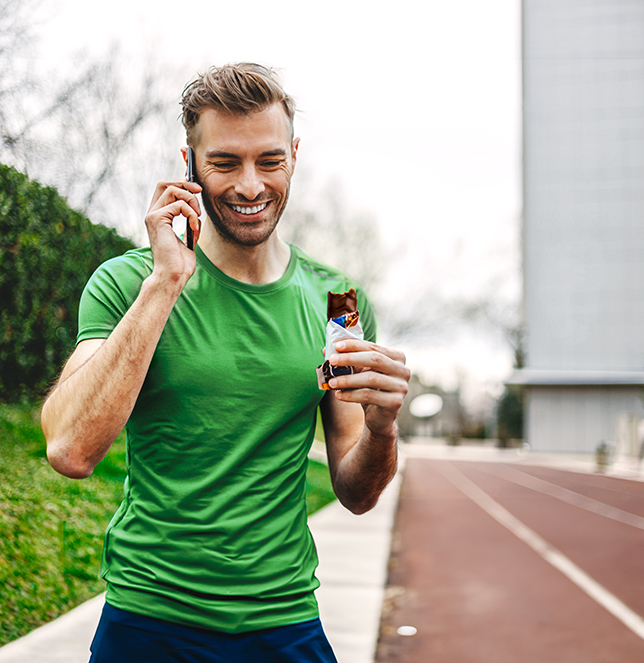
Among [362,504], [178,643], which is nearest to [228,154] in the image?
[362,504]

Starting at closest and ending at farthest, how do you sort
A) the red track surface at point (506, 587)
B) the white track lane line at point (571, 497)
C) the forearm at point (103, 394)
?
1. the forearm at point (103, 394)
2. the red track surface at point (506, 587)
3. the white track lane line at point (571, 497)

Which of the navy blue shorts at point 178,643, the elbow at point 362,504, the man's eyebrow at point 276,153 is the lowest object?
the navy blue shorts at point 178,643

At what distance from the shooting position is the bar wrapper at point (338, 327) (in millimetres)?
1582

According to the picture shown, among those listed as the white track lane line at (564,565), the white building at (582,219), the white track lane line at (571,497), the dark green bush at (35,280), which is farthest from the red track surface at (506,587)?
the white building at (582,219)

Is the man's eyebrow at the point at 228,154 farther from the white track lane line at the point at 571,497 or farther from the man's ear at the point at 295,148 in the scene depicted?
the white track lane line at the point at 571,497

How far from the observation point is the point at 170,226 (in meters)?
1.63

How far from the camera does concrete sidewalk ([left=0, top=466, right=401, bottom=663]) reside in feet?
14.9

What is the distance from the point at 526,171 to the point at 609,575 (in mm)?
38576

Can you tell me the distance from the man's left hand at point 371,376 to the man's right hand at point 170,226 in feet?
1.23

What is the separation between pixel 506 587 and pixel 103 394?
8.03 m

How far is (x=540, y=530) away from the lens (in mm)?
13289

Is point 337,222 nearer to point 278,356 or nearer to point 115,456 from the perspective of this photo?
point 115,456

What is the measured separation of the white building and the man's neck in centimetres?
4437

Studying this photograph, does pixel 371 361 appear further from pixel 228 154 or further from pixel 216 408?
pixel 228 154
